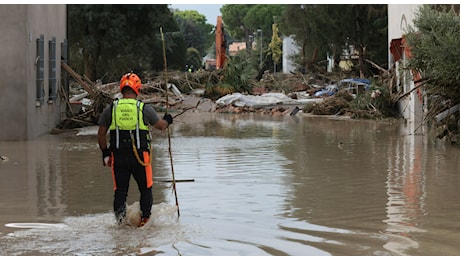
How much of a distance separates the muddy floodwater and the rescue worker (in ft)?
1.01

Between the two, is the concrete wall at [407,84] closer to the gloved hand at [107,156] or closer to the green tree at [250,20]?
the gloved hand at [107,156]

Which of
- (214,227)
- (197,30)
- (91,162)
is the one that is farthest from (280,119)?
(197,30)

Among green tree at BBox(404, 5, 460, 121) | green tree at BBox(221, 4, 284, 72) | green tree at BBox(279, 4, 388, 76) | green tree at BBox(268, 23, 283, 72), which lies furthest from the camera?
green tree at BBox(221, 4, 284, 72)

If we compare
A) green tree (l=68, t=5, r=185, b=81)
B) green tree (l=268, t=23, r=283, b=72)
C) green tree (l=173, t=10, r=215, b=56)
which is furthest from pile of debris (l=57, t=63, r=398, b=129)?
green tree (l=173, t=10, r=215, b=56)

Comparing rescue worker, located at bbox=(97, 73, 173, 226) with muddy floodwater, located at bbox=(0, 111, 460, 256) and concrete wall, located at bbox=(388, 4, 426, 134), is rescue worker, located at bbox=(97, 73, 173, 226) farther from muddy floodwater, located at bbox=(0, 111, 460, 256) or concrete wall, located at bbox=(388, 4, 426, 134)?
concrete wall, located at bbox=(388, 4, 426, 134)

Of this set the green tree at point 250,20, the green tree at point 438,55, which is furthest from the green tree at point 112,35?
the green tree at point 250,20

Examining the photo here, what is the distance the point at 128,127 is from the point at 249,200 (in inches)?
103

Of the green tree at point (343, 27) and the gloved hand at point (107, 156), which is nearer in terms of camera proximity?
the gloved hand at point (107, 156)

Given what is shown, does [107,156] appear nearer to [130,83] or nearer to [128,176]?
[128,176]

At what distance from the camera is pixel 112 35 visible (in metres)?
50.6

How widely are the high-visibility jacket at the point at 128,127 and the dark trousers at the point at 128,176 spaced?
9cm

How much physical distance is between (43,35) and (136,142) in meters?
14.8

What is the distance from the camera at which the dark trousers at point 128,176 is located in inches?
352

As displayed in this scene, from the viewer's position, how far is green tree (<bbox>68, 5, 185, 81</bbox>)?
5094cm
